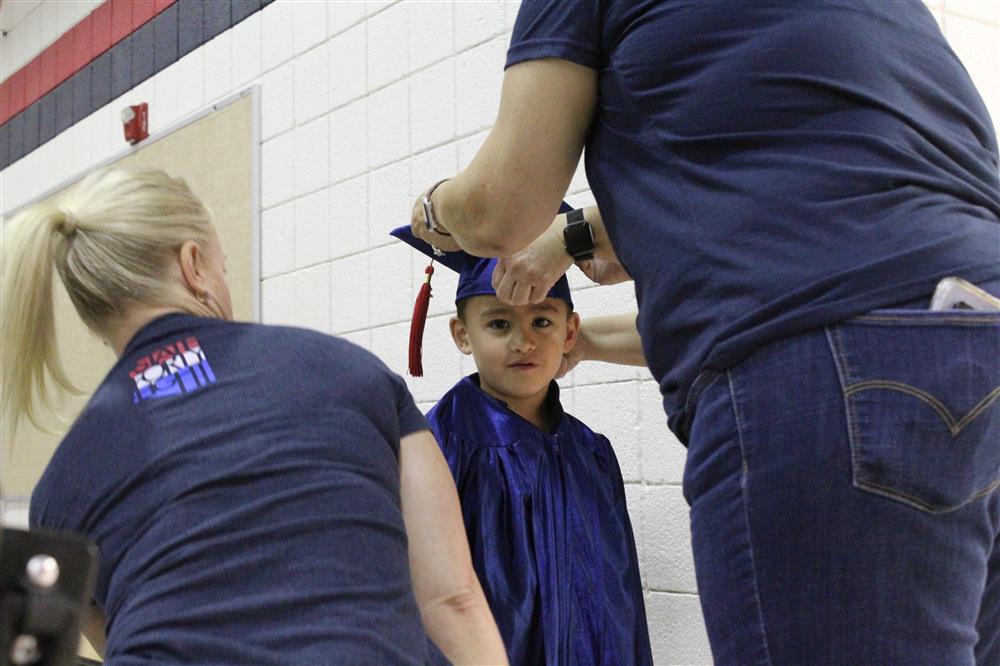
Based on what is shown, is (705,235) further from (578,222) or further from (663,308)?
(578,222)

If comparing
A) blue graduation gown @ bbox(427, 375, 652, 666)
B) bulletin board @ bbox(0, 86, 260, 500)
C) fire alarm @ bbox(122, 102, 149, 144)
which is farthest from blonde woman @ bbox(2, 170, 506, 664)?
fire alarm @ bbox(122, 102, 149, 144)

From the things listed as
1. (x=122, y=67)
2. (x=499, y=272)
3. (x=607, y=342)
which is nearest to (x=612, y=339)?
(x=607, y=342)

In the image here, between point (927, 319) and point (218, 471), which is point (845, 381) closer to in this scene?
point (927, 319)

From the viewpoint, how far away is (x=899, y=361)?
1.02 meters

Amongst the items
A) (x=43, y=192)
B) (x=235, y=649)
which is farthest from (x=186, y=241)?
Answer: (x=43, y=192)

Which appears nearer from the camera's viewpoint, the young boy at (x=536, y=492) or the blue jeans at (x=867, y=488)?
the blue jeans at (x=867, y=488)

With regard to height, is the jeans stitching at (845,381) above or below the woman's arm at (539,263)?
below

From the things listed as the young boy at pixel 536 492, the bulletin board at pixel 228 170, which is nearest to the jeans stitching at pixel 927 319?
the young boy at pixel 536 492

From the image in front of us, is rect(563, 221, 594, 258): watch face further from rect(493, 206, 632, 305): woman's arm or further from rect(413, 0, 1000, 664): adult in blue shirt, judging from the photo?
rect(413, 0, 1000, 664): adult in blue shirt

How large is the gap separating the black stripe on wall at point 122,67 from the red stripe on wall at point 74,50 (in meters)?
0.04

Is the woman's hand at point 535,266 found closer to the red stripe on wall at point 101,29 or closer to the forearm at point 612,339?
the forearm at point 612,339

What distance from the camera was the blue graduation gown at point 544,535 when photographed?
7.32 feet

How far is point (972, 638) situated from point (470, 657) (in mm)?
593

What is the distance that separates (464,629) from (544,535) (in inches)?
38.0
